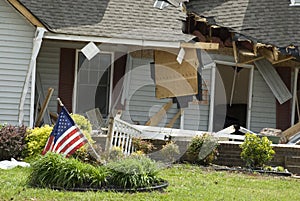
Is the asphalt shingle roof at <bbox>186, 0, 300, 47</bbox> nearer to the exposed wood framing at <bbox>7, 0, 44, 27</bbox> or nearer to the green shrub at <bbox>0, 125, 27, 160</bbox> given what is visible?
the exposed wood framing at <bbox>7, 0, 44, 27</bbox>

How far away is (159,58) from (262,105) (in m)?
3.56

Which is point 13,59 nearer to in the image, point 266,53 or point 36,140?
point 36,140

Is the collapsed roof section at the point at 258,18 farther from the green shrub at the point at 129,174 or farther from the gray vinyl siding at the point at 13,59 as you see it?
the green shrub at the point at 129,174

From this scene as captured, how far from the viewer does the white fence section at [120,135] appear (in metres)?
13.0

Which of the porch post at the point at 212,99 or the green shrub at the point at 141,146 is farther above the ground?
the porch post at the point at 212,99

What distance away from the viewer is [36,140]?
513 inches

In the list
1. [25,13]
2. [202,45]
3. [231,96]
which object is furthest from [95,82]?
[231,96]

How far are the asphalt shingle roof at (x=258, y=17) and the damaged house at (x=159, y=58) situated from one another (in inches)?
1.1

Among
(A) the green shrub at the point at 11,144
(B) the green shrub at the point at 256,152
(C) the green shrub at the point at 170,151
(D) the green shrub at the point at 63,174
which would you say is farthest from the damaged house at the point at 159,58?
(D) the green shrub at the point at 63,174

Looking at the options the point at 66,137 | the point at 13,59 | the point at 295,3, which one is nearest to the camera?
the point at 66,137

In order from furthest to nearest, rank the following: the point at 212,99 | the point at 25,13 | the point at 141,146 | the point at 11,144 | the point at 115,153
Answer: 1. the point at 212,99
2. the point at 25,13
3. the point at 141,146
4. the point at 11,144
5. the point at 115,153

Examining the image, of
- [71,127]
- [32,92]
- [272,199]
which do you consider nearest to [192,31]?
[32,92]

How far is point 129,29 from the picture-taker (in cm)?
1641

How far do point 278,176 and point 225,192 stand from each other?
2719mm
